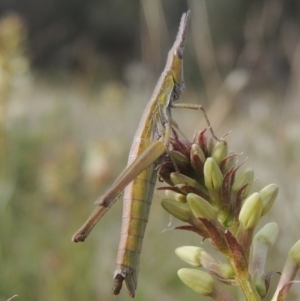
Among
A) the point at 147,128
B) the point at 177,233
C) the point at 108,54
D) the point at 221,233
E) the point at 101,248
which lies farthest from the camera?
the point at 108,54

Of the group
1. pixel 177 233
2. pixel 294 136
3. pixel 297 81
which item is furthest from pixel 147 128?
pixel 297 81

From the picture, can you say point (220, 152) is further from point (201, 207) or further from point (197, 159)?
point (201, 207)

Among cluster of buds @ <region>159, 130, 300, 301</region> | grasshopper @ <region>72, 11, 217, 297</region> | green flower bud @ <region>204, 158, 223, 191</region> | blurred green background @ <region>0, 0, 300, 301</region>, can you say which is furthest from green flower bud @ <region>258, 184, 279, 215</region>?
blurred green background @ <region>0, 0, 300, 301</region>

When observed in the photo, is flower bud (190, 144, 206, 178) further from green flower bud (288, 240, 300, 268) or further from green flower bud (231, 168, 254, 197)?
green flower bud (288, 240, 300, 268)

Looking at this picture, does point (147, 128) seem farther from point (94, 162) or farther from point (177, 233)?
point (177, 233)

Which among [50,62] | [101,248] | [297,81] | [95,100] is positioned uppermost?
[50,62]

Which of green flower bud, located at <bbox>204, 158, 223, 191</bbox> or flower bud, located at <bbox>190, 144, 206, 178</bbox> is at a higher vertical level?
flower bud, located at <bbox>190, 144, 206, 178</bbox>

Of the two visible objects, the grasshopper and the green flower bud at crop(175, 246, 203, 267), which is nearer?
the green flower bud at crop(175, 246, 203, 267)
